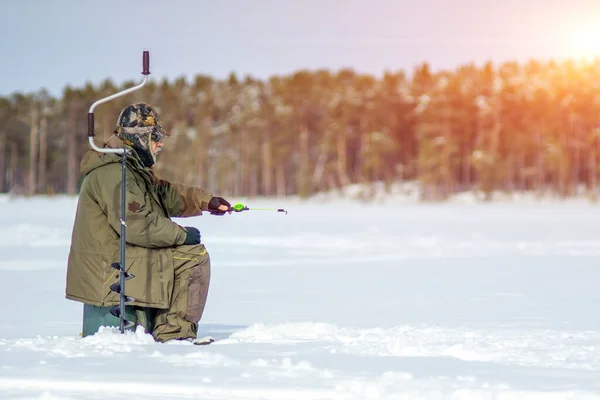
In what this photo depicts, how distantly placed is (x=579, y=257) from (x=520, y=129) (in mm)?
53907

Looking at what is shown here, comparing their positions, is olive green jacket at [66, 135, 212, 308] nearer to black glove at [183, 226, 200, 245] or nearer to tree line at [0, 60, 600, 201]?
black glove at [183, 226, 200, 245]

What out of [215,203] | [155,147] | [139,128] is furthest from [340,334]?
[139,128]

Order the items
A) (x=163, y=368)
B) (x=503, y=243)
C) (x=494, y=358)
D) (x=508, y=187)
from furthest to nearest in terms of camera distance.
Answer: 1. (x=508, y=187)
2. (x=503, y=243)
3. (x=494, y=358)
4. (x=163, y=368)

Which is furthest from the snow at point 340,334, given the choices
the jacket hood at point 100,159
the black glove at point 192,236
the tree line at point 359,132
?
the tree line at point 359,132

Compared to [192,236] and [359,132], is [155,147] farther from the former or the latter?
[359,132]

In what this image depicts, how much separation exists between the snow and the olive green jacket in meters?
0.28

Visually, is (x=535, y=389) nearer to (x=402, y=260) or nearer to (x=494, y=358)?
(x=494, y=358)

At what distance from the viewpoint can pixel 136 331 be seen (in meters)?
4.68

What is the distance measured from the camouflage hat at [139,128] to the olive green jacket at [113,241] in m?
0.16

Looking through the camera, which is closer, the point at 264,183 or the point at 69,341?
the point at 69,341

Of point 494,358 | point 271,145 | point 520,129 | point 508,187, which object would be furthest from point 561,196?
point 494,358

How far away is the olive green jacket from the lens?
4.45 meters

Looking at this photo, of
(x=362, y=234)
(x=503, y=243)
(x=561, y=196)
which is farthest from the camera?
(x=561, y=196)

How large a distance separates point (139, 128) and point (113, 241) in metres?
0.62
